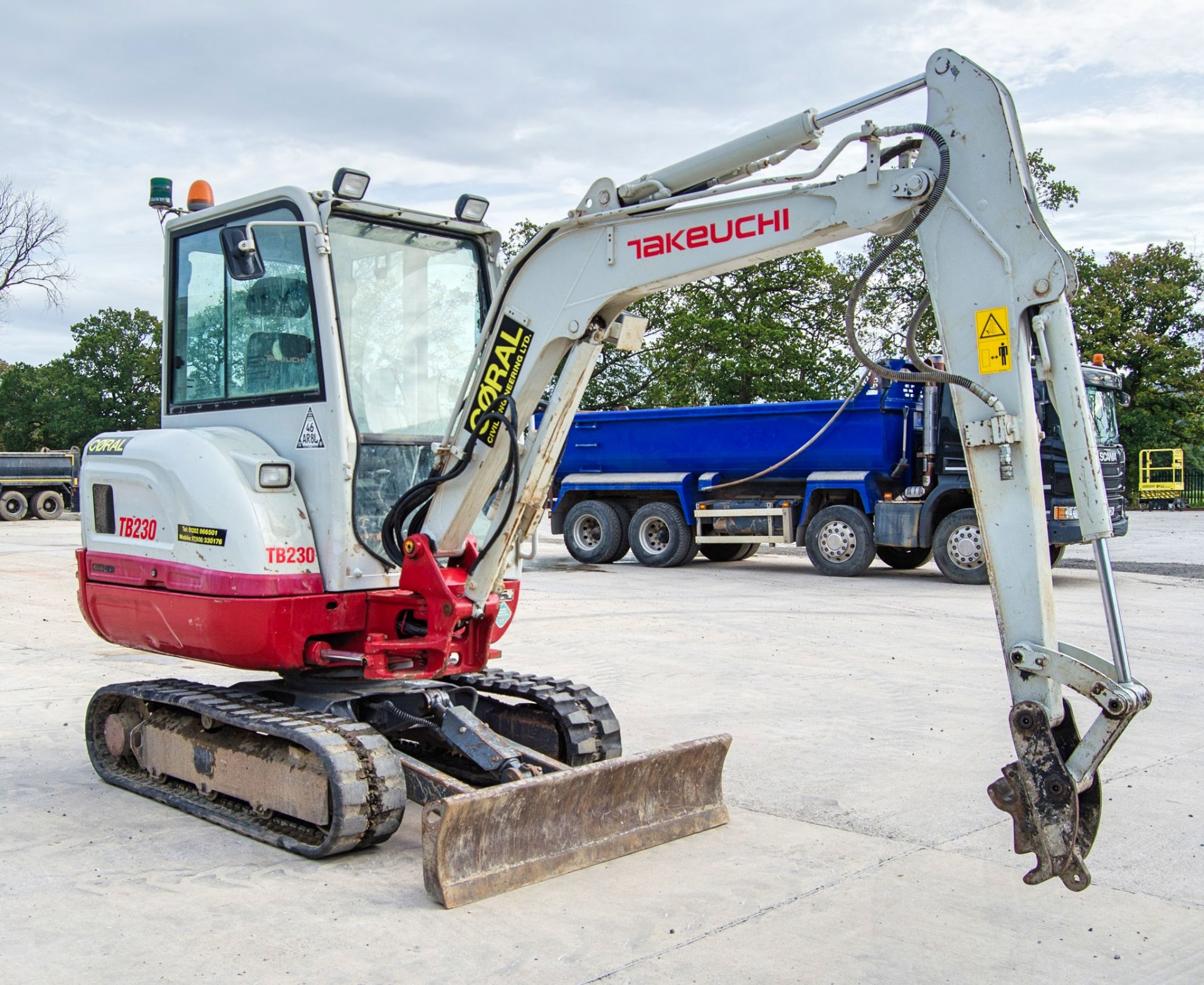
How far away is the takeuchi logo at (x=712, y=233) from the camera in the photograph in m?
4.49

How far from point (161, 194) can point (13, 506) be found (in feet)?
94.4

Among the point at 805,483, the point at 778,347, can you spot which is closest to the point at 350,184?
the point at 805,483

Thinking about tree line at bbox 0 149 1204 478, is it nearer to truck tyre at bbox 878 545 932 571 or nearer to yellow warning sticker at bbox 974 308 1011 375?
truck tyre at bbox 878 545 932 571

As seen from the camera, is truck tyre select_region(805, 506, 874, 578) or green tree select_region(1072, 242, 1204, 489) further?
green tree select_region(1072, 242, 1204, 489)

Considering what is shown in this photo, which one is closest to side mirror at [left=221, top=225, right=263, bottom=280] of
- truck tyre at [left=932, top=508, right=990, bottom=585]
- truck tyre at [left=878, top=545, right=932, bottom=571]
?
Result: truck tyre at [left=932, top=508, right=990, bottom=585]

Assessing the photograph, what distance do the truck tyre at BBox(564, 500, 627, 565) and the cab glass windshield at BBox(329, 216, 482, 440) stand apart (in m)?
12.6

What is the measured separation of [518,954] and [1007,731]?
165 inches

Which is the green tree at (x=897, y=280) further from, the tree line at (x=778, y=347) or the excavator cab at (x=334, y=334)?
the excavator cab at (x=334, y=334)

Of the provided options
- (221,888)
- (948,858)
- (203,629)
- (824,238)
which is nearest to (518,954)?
(221,888)

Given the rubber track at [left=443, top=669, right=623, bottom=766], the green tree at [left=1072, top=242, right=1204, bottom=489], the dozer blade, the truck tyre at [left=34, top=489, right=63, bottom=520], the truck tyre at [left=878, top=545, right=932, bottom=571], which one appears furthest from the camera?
the green tree at [left=1072, top=242, right=1204, bottom=489]

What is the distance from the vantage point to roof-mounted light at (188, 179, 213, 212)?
6.23 m

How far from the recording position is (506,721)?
6043 mm

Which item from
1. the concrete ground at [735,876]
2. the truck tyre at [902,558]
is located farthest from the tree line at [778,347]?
the concrete ground at [735,876]

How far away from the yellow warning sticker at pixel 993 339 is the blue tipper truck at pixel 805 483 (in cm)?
1037
